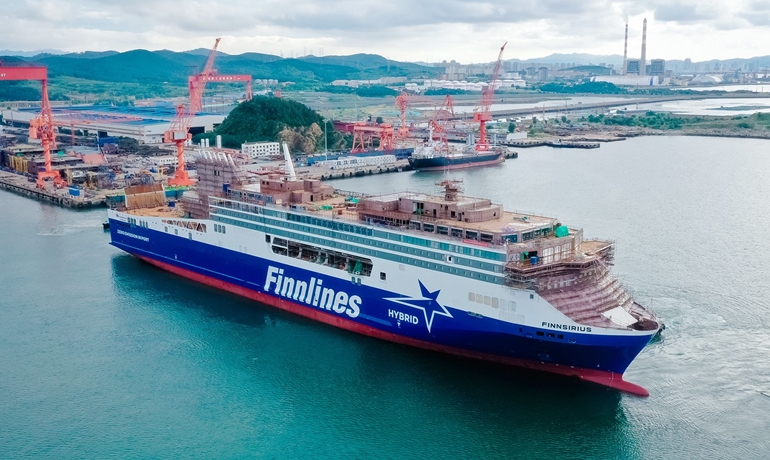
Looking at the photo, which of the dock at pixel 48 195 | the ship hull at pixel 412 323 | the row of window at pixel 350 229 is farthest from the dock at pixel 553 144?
the row of window at pixel 350 229

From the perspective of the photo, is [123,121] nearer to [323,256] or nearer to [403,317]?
[323,256]

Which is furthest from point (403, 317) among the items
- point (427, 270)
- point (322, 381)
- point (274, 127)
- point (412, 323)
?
point (274, 127)

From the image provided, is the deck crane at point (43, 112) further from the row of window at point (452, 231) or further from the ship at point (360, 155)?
the row of window at point (452, 231)

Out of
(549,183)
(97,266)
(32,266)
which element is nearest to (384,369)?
(97,266)

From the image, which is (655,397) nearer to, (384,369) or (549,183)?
(384,369)

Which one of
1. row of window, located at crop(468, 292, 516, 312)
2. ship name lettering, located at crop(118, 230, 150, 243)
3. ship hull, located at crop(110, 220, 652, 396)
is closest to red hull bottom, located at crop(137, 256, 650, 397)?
ship hull, located at crop(110, 220, 652, 396)

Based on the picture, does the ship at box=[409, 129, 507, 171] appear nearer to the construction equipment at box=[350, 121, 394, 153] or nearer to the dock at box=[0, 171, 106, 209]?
the construction equipment at box=[350, 121, 394, 153]
